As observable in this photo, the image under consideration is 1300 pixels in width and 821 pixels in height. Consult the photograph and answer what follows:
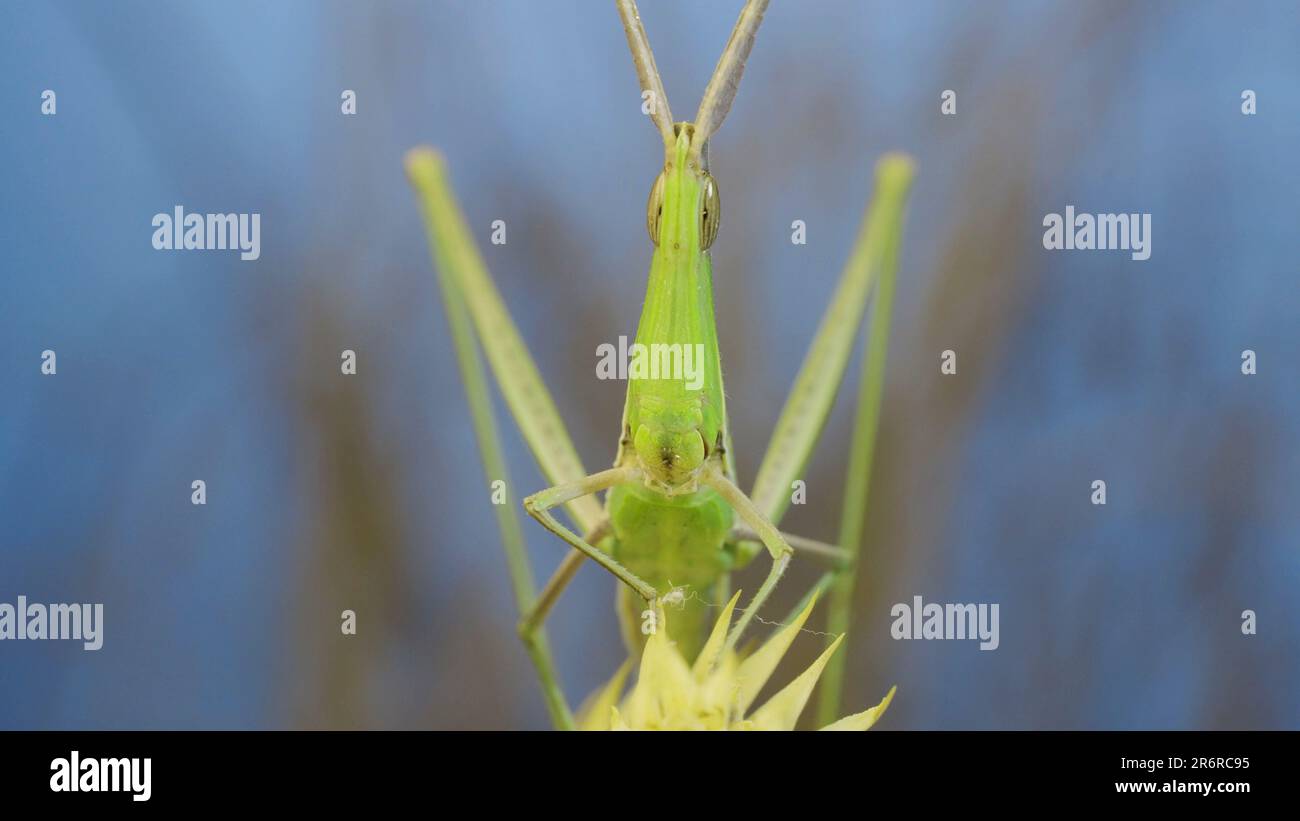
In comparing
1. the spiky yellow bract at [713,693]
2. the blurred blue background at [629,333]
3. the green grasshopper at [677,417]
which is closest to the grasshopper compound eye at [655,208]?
the green grasshopper at [677,417]

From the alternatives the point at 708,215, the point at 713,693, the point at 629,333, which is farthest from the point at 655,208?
the point at 629,333

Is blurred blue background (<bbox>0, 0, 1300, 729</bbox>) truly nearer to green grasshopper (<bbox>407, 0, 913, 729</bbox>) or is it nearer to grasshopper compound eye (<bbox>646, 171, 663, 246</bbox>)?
green grasshopper (<bbox>407, 0, 913, 729</bbox>)

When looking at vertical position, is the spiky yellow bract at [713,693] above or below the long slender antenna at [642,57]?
below

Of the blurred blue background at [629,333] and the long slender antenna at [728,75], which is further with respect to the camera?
the blurred blue background at [629,333]

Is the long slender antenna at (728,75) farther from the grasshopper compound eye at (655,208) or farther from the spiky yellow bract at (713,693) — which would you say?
the spiky yellow bract at (713,693)

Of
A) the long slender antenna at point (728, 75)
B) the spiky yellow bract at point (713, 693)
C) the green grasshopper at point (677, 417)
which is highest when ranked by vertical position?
the long slender antenna at point (728, 75)

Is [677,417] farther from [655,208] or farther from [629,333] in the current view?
[629,333]

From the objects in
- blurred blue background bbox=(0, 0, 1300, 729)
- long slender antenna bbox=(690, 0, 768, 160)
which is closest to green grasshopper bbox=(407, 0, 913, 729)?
long slender antenna bbox=(690, 0, 768, 160)
